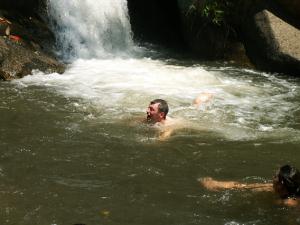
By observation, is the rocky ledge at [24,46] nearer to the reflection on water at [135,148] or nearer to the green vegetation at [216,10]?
the reflection on water at [135,148]

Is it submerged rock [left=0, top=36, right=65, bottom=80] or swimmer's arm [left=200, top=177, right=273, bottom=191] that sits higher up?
submerged rock [left=0, top=36, right=65, bottom=80]

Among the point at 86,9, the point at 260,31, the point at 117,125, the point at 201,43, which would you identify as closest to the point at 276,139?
the point at 117,125

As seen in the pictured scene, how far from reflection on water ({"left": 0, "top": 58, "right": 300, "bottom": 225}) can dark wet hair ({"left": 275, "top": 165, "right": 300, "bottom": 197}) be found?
192mm

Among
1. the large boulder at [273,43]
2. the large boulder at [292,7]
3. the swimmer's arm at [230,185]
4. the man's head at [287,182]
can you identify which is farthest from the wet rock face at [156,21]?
the man's head at [287,182]

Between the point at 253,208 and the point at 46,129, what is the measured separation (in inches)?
130

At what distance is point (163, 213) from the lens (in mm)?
5352

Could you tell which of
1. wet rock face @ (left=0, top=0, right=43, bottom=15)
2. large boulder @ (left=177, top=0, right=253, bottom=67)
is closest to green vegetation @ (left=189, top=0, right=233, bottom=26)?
large boulder @ (left=177, top=0, right=253, bottom=67)

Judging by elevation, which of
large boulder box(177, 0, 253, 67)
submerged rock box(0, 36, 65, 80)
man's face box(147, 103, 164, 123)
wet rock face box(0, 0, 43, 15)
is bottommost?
man's face box(147, 103, 164, 123)

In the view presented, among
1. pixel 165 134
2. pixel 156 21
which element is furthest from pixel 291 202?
pixel 156 21

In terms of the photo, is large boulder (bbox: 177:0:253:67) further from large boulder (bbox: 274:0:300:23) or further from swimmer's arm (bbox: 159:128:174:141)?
swimmer's arm (bbox: 159:128:174:141)

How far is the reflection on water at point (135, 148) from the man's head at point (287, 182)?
6.9 inches

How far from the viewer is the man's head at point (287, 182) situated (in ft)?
17.4

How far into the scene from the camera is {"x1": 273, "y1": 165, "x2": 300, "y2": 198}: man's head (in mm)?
5312

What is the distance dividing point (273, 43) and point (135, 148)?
6.14m
